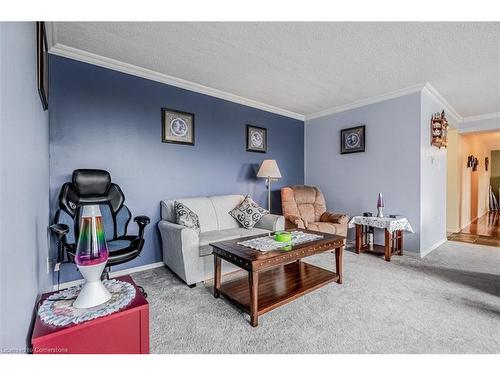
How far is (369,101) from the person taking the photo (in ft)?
12.8

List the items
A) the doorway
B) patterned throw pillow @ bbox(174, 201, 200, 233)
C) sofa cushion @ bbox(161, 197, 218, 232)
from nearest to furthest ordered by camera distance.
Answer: patterned throw pillow @ bbox(174, 201, 200, 233), sofa cushion @ bbox(161, 197, 218, 232), the doorway

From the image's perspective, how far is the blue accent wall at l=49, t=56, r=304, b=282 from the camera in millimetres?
2424

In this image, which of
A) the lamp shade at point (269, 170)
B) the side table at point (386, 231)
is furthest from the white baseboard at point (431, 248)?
the lamp shade at point (269, 170)

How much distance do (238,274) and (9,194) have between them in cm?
222

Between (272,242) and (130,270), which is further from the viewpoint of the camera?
(130,270)

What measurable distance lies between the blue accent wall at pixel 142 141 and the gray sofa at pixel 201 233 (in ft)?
0.88

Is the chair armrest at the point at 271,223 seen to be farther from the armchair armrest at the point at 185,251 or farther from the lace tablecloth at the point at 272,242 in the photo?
the armchair armrest at the point at 185,251

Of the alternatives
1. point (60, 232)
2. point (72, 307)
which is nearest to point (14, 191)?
point (72, 307)

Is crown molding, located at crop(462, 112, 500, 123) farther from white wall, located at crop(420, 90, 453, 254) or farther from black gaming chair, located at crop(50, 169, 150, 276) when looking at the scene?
black gaming chair, located at crop(50, 169, 150, 276)

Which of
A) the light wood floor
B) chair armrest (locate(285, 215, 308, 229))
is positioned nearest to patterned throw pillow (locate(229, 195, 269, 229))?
chair armrest (locate(285, 215, 308, 229))

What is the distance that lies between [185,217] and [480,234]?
5759 mm

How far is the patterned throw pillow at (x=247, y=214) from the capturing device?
3230 millimetres

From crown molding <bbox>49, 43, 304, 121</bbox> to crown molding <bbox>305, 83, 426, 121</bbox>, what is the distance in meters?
1.12

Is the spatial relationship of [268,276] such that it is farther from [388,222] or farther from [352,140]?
[352,140]
